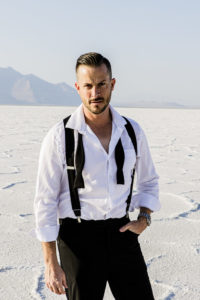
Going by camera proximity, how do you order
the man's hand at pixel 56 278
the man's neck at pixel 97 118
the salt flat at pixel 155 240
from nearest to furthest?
the man's hand at pixel 56 278 < the man's neck at pixel 97 118 < the salt flat at pixel 155 240

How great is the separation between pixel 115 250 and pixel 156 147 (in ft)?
21.8

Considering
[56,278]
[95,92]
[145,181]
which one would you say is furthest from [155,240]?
[95,92]

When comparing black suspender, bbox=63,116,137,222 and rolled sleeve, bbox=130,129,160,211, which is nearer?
black suspender, bbox=63,116,137,222

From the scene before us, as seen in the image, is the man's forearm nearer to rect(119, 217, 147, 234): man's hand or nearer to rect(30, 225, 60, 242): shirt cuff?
rect(30, 225, 60, 242): shirt cuff

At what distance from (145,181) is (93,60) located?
1.72 ft

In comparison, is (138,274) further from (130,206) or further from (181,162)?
(181,162)

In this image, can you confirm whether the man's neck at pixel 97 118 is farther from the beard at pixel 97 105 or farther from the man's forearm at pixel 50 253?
the man's forearm at pixel 50 253

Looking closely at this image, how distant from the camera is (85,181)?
1344 millimetres

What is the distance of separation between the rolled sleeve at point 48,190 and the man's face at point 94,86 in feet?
0.55

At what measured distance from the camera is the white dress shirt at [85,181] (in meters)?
1.32

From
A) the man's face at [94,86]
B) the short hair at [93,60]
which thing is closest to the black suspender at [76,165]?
the man's face at [94,86]

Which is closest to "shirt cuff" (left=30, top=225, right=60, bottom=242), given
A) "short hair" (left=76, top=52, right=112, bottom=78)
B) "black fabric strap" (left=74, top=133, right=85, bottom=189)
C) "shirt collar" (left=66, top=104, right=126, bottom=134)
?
"black fabric strap" (left=74, top=133, right=85, bottom=189)

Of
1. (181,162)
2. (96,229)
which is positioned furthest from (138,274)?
(181,162)

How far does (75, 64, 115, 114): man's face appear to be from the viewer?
53.1 inches
